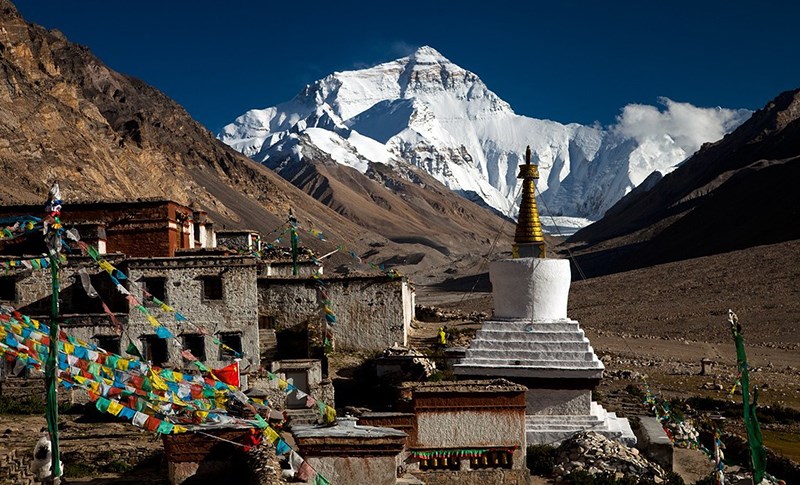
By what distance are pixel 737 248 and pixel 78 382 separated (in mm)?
67718

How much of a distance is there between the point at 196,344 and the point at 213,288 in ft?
4.87

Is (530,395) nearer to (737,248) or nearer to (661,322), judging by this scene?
(661,322)

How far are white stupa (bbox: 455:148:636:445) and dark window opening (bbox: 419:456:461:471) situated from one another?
3.82 metres

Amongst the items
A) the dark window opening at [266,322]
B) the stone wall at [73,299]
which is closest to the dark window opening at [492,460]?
the stone wall at [73,299]

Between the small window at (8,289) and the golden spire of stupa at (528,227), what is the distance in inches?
491

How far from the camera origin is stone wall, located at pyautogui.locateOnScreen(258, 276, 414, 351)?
25141mm

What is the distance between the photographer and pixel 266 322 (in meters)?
25.0

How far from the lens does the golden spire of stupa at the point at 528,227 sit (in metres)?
18.0

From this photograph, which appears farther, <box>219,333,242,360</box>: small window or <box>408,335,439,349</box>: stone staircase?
<box>408,335,439,349</box>: stone staircase

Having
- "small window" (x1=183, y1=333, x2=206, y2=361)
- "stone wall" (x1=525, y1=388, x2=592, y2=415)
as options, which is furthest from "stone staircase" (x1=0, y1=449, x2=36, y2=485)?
"small window" (x1=183, y1=333, x2=206, y2=361)

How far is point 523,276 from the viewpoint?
1748 cm

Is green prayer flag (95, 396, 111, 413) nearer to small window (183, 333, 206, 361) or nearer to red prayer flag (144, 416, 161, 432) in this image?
red prayer flag (144, 416, 161, 432)

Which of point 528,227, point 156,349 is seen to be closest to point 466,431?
point 528,227

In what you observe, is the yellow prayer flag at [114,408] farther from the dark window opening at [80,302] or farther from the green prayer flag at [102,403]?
the dark window opening at [80,302]
